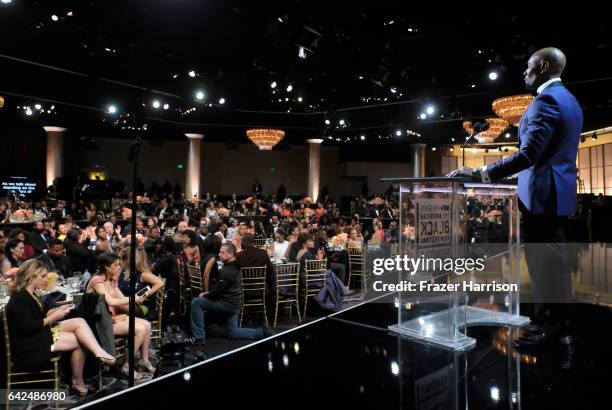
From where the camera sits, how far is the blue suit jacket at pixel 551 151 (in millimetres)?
1756

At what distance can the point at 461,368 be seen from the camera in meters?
1.68

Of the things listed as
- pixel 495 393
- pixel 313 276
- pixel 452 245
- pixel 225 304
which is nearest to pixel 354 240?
pixel 313 276

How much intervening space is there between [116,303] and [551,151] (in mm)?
4000

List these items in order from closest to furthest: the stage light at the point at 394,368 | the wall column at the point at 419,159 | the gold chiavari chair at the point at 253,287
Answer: the stage light at the point at 394,368 < the gold chiavari chair at the point at 253,287 < the wall column at the point at 419,159

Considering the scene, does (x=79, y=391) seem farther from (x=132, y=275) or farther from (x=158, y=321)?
(x=132, y=275)

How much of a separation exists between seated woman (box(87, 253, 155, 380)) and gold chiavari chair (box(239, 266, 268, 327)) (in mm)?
→ 1524

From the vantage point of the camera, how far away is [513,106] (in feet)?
32.0

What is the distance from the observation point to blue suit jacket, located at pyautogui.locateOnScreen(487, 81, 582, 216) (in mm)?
1756

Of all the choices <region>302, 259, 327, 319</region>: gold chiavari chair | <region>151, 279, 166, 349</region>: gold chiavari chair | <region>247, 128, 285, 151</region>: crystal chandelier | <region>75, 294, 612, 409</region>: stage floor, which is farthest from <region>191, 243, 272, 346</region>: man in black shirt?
<region>247, 128, 285, 151</region>: crystal chandelier

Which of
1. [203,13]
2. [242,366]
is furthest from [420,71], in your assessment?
[242,366]

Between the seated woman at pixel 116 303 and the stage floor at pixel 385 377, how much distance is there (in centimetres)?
270

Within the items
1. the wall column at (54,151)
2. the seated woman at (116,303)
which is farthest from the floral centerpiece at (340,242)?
the wall column at (54,151)

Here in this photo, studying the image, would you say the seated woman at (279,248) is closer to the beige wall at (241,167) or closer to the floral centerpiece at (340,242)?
the floral centerpiece at (340,242)

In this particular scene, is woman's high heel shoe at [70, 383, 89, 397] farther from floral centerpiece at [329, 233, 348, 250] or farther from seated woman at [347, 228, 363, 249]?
seated woman at [347, 228, 363, 249]
